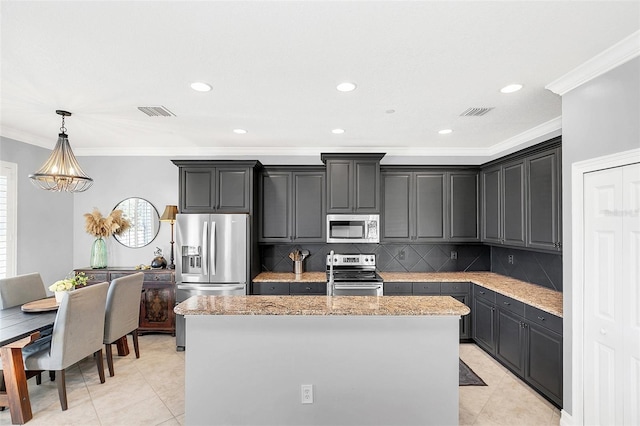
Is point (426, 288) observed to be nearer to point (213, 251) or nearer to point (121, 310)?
point (213, 251)

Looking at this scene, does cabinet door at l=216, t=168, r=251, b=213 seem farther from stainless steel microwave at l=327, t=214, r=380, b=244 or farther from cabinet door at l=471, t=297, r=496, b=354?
cabinet door at l=471, t=297, r=496, b=354

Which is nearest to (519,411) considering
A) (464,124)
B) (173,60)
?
(464,124)

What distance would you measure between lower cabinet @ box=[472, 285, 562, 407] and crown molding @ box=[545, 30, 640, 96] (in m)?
1.84

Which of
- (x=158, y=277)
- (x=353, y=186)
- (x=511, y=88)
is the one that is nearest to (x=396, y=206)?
(x=353, y=186)

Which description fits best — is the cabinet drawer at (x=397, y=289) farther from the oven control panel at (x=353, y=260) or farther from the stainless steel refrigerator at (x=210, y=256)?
the stainless steel refrigerator at (x=210, y=256)

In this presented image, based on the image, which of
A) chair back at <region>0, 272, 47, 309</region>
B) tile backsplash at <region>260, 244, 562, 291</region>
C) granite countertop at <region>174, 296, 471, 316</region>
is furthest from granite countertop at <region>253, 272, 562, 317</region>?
chair back at <region>0, 272, 47, 309</region>

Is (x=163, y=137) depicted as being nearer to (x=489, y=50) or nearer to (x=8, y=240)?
(x=8, y=240)

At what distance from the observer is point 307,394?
2256 millimetres

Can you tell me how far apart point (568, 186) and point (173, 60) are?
2.98 m

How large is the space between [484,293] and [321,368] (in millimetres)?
2668

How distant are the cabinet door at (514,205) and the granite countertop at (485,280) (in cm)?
52

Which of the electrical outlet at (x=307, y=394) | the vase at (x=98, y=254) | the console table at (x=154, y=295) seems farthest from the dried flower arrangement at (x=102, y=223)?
the electrical outlet at (x=307, y=394)

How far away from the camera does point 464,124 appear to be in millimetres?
3734

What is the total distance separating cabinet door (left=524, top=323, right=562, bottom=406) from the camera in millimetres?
2771
